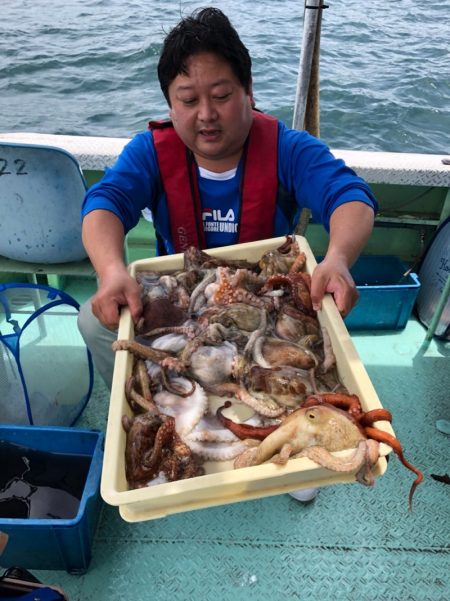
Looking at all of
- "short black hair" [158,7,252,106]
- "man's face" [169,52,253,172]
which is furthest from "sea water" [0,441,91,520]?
"short black hair" [158,7,252,106]

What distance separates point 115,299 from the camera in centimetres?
192

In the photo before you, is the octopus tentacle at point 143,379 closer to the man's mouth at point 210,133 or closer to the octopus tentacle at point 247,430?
the octopus tentacle at point 247,430

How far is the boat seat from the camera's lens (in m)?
2.51

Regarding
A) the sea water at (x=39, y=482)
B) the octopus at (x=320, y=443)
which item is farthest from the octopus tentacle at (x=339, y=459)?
the sea water at (x=39, y=482)

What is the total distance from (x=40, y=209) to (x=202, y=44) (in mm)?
1208

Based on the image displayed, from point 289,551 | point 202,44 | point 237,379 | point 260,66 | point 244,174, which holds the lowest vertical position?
point 260,66

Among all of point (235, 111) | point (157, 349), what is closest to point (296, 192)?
point (235, 111)

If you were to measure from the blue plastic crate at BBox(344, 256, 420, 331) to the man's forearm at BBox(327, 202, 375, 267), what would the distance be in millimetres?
1113

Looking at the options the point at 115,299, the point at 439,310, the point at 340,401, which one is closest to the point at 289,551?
the point at 340,401

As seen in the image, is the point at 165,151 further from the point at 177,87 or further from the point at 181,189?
the point at 177,87

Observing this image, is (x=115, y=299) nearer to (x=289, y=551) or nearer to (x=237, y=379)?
(x=237, y=379)

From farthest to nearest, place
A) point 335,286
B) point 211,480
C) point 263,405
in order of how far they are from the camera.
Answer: point 335,286, point 263,405, point 211,480

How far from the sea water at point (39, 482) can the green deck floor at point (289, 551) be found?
21 centimetres

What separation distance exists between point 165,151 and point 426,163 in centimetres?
207
